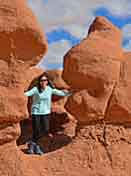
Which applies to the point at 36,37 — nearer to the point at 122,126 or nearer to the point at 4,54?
the point at 4,54

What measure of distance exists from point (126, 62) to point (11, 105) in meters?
2.41

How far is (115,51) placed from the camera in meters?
7.81

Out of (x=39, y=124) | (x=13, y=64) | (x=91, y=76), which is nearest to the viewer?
(x=13, y=64)

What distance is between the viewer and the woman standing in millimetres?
7539

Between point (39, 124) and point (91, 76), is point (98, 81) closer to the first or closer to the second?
point (91, 76)

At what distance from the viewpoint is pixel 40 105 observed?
7656 mm

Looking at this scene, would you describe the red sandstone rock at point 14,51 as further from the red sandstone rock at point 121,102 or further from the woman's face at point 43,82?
the red sandstone rock at point 121,102

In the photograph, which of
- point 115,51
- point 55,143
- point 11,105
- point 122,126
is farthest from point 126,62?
point 11,105

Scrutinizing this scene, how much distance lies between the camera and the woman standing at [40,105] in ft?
24.7

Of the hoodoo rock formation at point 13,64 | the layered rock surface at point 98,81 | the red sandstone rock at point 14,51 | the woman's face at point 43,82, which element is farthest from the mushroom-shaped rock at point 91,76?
the red sandstone rock at point 14,51

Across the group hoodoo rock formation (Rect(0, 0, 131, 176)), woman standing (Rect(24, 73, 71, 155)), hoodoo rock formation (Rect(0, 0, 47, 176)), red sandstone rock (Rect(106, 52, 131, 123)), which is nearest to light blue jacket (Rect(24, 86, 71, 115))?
woman standing (Rect(24, 73, 71, 155))

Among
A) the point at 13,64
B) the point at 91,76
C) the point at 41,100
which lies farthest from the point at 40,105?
the point at 13,64

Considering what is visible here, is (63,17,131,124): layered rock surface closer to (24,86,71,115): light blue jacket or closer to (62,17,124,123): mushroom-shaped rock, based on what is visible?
(62,17,124,123): mushroom-shaped rock

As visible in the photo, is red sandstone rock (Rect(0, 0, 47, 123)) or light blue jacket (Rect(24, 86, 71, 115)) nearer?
red sandstone rock (Rect(0, 0, 47, 123))
